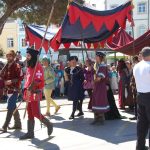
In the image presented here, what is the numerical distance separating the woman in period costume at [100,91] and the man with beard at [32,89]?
1904mm

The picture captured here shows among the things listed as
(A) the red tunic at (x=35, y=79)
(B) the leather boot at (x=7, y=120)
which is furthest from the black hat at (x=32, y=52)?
(B) the leather boot at (x=7, y=120)

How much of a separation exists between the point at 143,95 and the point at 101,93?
132 inches

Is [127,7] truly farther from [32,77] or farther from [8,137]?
[8,137]

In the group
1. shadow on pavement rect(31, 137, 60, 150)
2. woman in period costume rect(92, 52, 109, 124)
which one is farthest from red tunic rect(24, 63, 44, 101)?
woman in period costume rect(92, 52, 109, 124)

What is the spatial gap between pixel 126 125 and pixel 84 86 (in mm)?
2161

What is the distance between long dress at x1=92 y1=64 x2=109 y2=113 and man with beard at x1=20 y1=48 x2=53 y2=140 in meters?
1.89

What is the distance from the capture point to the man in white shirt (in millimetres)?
6984

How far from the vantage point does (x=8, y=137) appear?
29.5 feet

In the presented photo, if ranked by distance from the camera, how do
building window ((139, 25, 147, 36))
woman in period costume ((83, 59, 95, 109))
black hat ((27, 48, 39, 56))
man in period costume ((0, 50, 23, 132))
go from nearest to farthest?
black hat ((27, 48, 39, 56)) → man in period costume ((0, 50, 23, 132)) → woman in period costume ((83, 59, 95, 109)) → building window ((139, 25, 147, 36))

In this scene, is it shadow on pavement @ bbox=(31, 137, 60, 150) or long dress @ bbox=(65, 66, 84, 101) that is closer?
shadow on pavement @ bbox=(31, 137, 60, 150)

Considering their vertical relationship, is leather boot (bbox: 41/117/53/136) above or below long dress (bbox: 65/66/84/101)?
below

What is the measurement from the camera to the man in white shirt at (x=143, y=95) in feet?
22.9

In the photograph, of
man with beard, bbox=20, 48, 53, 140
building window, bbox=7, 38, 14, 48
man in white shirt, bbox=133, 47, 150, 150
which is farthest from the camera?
building window, bbox=7, 38, 14, 48

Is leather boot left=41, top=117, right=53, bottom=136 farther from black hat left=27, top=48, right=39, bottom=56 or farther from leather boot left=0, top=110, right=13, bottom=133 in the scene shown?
black hat left=27, top=48, right=39, bottom=56
